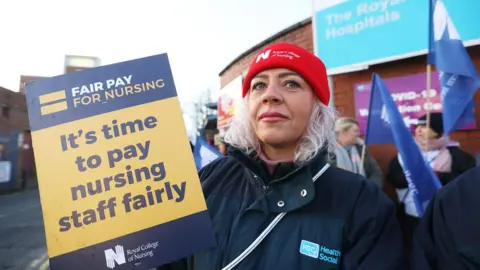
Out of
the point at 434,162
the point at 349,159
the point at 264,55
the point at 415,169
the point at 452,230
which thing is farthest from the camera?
the point at 349,159

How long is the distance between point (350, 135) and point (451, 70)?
111 centimetres

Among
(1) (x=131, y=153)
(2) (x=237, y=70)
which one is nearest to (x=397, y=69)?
(1) (x=131, y=153)

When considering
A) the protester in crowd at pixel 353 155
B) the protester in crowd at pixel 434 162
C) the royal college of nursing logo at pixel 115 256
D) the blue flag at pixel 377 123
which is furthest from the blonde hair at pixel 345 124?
the royal college of nursing logo at pixel 115 256

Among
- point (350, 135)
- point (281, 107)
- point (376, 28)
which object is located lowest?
point (350, 135)

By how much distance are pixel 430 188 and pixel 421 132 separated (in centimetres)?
89

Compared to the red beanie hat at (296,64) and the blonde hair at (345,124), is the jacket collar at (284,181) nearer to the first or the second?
the red beanie hat at (296,64)

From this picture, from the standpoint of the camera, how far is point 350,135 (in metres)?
3.47

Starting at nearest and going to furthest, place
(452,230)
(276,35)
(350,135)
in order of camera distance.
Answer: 1. (452,230)
2. (350,135)
3. (276,35)

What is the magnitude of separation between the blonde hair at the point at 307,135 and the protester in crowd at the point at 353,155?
196cm

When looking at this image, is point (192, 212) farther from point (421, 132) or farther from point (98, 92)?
point (421, 132)

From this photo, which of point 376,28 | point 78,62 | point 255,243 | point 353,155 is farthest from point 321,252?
point 376,28

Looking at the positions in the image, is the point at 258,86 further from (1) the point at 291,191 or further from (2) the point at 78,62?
(2) the point at 78,62

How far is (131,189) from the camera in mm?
1038

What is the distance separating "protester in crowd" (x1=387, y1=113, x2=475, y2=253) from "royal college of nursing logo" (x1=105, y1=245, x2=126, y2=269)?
2.38 meters
